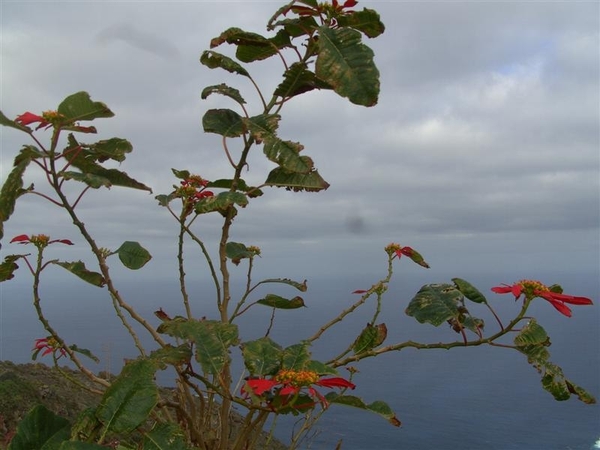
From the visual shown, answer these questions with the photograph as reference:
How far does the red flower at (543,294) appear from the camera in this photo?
62.6 inches

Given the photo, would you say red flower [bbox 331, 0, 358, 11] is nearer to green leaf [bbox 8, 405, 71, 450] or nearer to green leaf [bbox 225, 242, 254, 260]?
green leaf [bbox 225, 242, 254, 260]

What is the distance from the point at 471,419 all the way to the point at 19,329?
105 metres

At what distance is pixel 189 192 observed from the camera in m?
2.20

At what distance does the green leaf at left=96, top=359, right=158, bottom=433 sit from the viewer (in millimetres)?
1758

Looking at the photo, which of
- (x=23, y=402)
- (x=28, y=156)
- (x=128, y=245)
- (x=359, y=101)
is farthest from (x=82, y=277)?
(x=23, y=402)

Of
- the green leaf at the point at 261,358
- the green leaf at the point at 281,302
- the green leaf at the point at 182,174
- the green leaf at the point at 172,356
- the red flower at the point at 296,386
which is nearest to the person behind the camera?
the red flower at the point at 296,386

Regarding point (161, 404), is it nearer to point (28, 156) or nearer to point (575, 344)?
point (28, 156)

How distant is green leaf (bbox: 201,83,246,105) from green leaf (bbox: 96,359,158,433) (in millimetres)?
1125

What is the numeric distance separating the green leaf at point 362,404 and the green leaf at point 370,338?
249 millimetres

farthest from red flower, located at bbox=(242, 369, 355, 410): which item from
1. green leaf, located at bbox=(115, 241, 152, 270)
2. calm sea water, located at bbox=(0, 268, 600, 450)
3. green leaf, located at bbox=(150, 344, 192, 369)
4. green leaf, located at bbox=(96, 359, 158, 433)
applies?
calm sea water, located at bbox=(0, 268, 600, 450)

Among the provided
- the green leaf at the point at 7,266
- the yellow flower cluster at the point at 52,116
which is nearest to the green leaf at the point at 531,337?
the yellow flower cluster at the point at 52,116

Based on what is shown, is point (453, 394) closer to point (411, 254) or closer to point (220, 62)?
point (411, 254)

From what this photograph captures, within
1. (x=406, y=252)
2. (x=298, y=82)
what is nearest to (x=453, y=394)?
(x=406, y=252)

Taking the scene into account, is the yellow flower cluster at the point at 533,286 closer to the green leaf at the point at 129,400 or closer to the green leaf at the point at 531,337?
the green leaf at the point at 531,337
